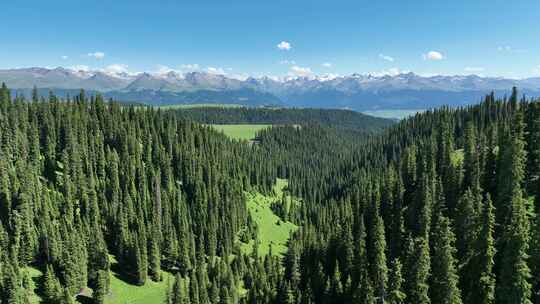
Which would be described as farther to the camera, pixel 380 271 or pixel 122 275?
pixel 122 275

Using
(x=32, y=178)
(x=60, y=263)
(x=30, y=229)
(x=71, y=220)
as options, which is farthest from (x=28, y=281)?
(x=32, y=178)

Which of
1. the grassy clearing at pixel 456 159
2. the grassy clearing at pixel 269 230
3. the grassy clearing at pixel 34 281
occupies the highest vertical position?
the grassy clearing at pixel 456 159

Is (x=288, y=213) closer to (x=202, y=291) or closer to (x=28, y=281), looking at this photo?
(x=202, y=291)

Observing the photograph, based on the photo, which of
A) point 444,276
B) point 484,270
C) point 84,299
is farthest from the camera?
point 84,299

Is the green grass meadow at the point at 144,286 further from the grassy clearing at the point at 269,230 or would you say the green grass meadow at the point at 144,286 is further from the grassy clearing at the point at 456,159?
the grassy clearing at the point at 456,159

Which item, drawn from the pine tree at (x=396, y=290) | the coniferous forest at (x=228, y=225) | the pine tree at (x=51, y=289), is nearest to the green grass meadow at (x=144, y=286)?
the coniferous forest at (x=228, y=225)

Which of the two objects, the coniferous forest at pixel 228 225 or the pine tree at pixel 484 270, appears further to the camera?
the coniferous forest at pixel 228 225

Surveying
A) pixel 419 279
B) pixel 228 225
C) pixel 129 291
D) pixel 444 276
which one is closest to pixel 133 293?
pixel 129 291

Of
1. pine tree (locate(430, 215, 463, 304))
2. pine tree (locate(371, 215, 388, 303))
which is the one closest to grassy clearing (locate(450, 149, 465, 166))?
pine tree (locate(371, 215, 388, 303))

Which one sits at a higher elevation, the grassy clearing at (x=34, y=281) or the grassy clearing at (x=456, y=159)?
the grassy clearing at (x=456, y=159)

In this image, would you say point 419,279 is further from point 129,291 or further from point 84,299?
point 84,299
